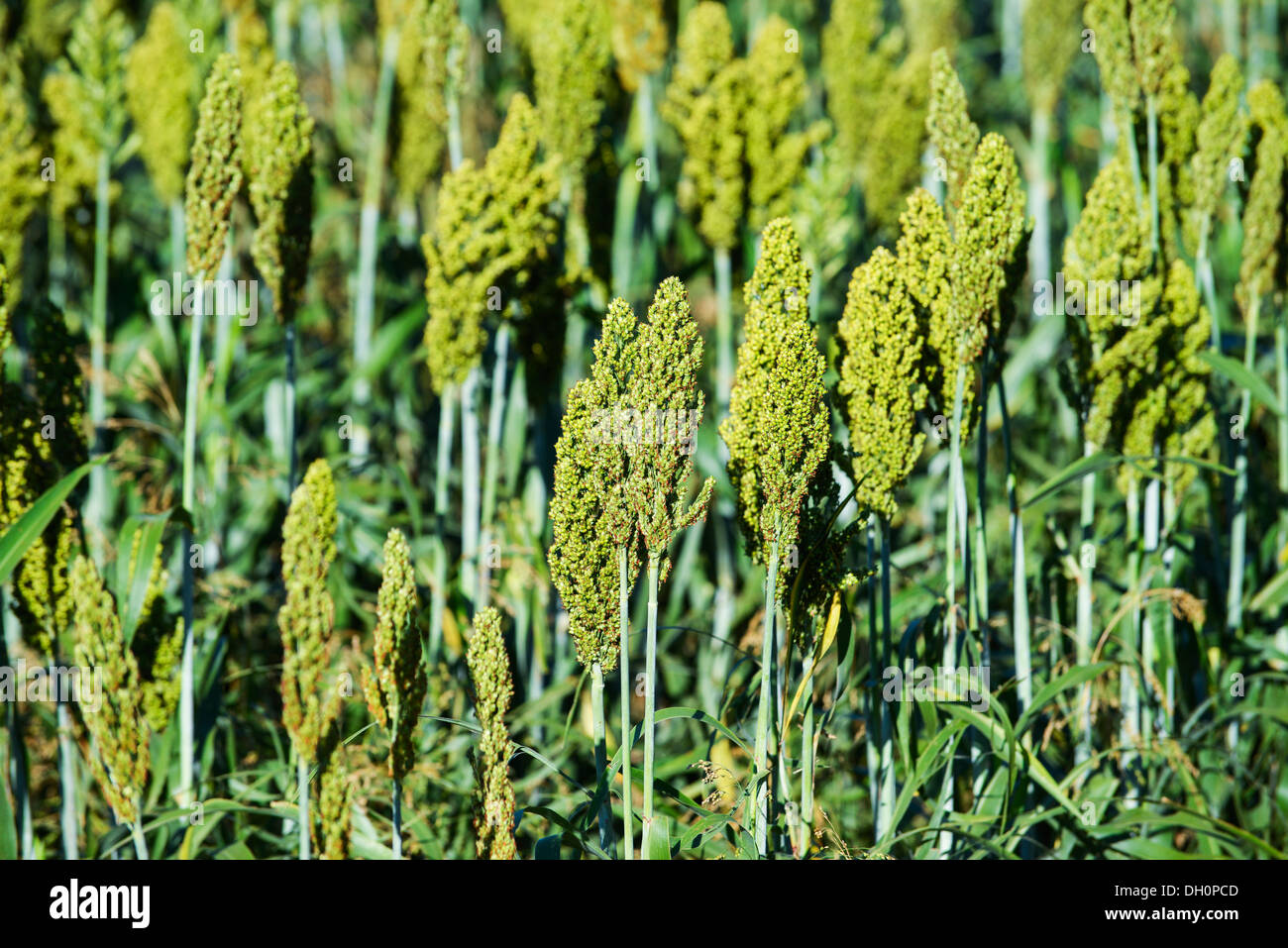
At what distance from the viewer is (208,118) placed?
2.72m

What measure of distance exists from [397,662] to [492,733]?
24 centimetres

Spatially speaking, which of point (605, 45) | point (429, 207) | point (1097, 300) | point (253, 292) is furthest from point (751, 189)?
point (429, 207)

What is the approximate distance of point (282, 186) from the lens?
298cm

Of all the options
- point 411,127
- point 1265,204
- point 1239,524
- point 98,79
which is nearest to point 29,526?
point 98,79

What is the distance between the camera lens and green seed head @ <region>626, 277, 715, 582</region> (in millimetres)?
1989

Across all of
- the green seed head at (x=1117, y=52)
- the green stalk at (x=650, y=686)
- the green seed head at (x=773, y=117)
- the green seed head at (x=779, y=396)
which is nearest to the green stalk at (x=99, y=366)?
the green seed head at (x=773, y=117)

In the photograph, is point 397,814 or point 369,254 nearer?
point 397,814

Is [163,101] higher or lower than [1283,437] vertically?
higher

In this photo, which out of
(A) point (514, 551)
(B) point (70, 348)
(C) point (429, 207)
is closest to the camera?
(B) point (70, 348)

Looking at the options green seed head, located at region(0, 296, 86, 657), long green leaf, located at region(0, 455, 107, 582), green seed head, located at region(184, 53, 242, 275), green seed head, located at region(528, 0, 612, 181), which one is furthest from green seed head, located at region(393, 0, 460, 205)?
long green leaf, located at region(0, 455, 107, 582)

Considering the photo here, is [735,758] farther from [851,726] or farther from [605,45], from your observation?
[605,45]

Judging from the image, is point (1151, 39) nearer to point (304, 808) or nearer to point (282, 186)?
point (282, 186)

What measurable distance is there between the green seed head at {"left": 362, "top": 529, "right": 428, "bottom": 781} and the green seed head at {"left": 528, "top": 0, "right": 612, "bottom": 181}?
1880 mm

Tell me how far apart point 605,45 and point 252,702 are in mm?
2449
